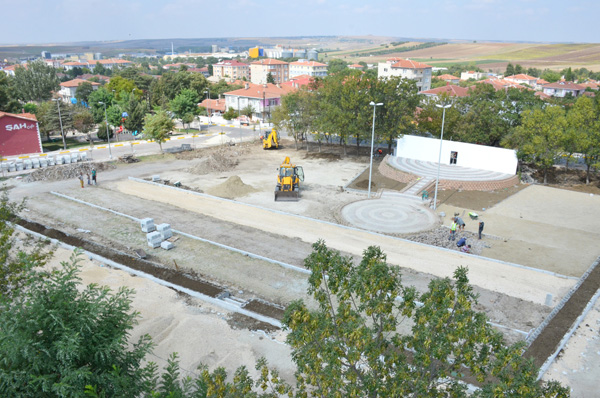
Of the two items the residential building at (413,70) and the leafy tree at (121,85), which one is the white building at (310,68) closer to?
the residential building at (413,70)

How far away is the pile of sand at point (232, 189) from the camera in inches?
1212

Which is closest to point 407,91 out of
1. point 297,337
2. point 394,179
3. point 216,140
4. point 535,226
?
point 394,179

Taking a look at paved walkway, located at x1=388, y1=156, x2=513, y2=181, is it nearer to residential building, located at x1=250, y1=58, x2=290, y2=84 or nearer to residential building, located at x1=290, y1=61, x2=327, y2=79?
residential building, located at x1=250, y1=58, x2=290, y2=84

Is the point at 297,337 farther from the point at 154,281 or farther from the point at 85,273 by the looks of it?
the point at 85,273

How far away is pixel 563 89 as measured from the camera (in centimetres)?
9644

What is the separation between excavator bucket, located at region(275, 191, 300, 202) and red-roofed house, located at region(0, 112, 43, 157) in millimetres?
27783

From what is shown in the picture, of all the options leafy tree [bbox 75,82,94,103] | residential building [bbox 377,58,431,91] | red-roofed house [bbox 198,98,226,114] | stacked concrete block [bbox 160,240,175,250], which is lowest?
stacked concrete block [bbox 160,240,175,250]

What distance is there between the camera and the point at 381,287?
8.02 metres

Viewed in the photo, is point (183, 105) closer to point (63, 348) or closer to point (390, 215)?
point (390, 215)

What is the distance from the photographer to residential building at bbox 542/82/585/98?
9350cm

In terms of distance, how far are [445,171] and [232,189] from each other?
682 inches

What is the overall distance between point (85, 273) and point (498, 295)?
691 inches

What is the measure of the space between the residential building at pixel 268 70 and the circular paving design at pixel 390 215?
11670 centimetres

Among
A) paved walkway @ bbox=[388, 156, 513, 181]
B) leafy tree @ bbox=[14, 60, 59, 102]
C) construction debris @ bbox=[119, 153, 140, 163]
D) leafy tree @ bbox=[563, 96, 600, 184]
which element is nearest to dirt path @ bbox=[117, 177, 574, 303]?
construction debris @ bbox=[119, 153, 140, 163]
